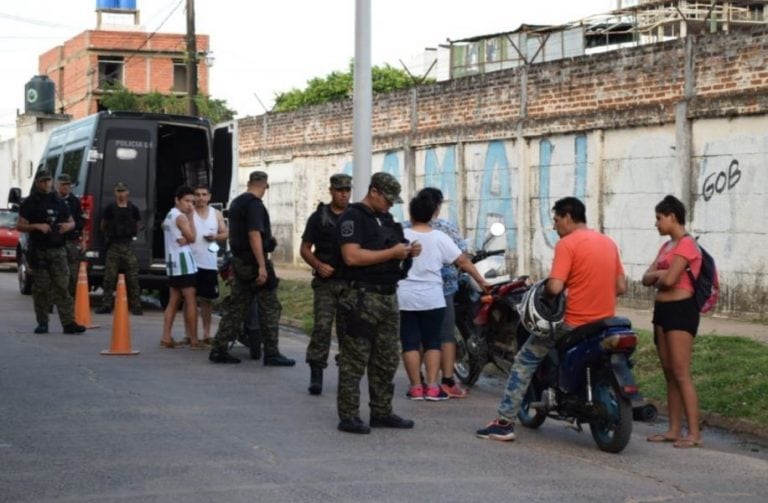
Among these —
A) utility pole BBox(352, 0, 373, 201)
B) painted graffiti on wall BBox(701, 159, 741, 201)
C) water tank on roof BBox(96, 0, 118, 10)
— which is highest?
water tank on roof BBox(96, 0, 118, 10)

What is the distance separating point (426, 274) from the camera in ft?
37.1

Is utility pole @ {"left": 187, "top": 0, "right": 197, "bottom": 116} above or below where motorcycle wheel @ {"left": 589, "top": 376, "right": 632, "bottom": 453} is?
above

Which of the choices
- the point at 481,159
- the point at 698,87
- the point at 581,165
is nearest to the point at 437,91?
Answer: the point at 481,159

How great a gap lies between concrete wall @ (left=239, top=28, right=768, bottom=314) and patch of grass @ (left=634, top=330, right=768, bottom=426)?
342cm

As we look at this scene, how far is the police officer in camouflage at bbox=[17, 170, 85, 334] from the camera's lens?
16.0m

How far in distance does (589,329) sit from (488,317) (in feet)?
8.73

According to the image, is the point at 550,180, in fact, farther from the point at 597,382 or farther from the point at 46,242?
the point at 597,382

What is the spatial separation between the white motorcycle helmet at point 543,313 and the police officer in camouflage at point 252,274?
14.2 ft

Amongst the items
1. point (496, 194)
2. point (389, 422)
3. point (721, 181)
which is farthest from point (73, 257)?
point (389, 422)

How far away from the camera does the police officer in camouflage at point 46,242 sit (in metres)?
16.0

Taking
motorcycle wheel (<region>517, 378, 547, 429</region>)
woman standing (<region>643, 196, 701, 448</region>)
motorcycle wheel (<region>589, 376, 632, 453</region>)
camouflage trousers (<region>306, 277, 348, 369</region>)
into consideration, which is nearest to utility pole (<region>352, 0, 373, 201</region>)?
camouflage trousers (<region>306, 277, 348, 369</region>)

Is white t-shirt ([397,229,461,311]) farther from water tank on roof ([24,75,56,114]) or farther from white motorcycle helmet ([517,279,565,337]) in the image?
water tank on roof ([24,75,56,114])

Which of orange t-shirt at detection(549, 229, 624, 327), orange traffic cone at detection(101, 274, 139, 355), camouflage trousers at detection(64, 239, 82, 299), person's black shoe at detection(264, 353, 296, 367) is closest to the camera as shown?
orange t-shirt at detection(549, 229, 624, 327)

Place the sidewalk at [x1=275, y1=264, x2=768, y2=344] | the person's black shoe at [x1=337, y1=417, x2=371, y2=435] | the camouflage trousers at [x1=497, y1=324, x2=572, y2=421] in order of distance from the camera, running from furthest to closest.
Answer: the sidewalk at [x1=275, y1=264, x2=768, y2=344] < the person's black shoe at [x1=337, y1=417, x2=371, y2=435] < the camouflage trousers at [x1=497, y1=324, x2=572, y2=421]
